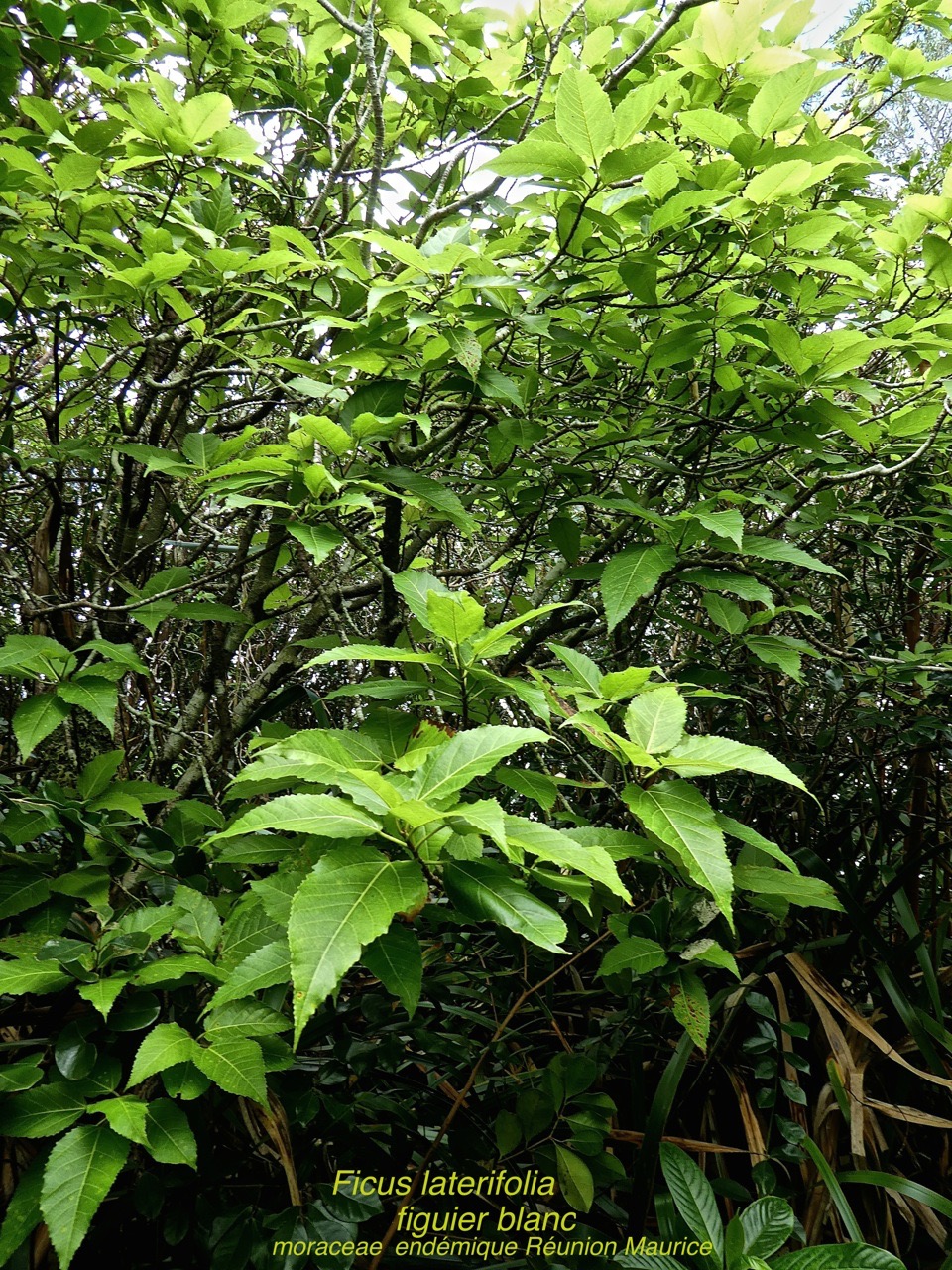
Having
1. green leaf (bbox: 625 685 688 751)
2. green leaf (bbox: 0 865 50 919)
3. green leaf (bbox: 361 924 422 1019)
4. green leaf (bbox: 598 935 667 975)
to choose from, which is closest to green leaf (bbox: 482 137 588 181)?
green leaf (bbox: 625 685 688 751)

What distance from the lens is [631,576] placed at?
4.97 ft

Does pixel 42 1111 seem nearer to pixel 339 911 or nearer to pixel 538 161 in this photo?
pixel 339 911

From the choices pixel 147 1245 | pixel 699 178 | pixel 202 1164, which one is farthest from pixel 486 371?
pixel 147 1245

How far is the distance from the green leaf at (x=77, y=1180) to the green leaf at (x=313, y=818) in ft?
1.82

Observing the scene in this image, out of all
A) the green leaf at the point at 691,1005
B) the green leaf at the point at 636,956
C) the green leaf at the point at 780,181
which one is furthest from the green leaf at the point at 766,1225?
the green leaf at the point at 780,181

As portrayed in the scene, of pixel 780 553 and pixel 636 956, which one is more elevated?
pixel 780 553

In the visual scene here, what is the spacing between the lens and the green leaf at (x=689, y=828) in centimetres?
91

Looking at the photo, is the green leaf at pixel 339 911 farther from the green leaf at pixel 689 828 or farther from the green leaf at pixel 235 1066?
the green leaf at pixel 235 1066

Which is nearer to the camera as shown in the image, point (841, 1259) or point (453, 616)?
point (453, 616)

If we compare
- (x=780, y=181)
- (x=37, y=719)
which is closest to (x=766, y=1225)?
(x=37, y=719)

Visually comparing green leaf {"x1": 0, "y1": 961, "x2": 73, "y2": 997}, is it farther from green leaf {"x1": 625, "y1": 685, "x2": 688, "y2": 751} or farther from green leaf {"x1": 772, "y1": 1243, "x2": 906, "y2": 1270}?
green leaf {"x1": 772, "y1": 1243, "x2": 906, "y2": 1270}

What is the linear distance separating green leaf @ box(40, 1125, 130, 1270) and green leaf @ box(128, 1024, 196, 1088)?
0.08 metres

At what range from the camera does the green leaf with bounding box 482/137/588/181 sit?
4.09 ft

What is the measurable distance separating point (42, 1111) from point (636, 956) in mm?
900
